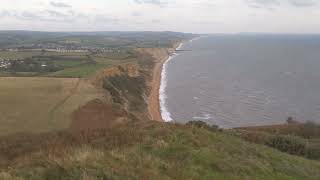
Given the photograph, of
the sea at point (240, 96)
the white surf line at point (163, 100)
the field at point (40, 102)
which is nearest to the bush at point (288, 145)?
the field at point (40, 102)

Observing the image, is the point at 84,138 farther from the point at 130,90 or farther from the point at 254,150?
the point at 130,90

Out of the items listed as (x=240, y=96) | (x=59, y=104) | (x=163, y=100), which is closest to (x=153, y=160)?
(x=59, y=104)

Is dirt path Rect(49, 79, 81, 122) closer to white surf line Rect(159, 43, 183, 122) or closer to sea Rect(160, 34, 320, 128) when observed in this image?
white surf line Rect(159, 43, 183, 122)

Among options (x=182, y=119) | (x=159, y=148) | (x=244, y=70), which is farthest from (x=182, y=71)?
(x=159, y=148)

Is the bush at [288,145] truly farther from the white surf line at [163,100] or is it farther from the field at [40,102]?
the white surf line at [163,100]

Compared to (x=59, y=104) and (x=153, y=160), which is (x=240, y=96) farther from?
(x=153, y=160)

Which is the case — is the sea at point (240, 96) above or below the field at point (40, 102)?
below
